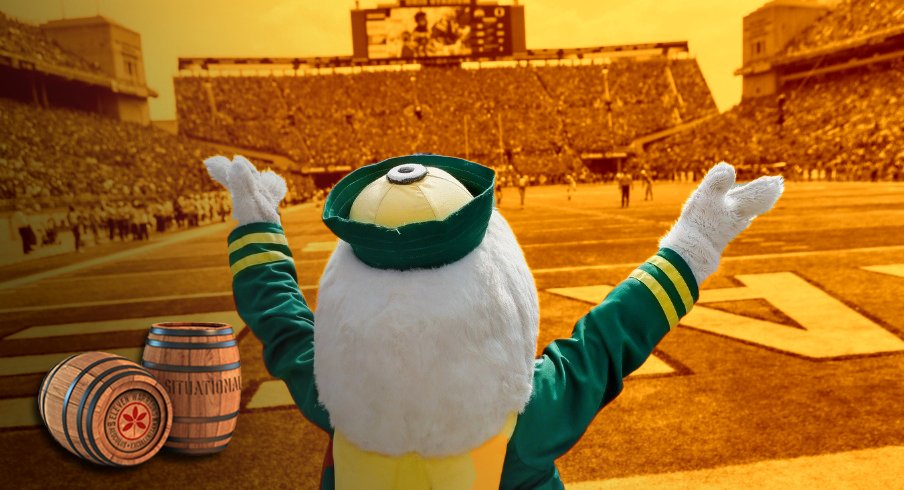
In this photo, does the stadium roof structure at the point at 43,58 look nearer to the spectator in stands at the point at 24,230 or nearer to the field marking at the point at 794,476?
the spectator in stands at the point at 24,230

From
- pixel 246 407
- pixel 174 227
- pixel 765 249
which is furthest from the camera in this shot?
pixel 174 227

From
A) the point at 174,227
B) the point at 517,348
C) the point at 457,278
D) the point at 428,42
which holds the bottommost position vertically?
the point at 174,227

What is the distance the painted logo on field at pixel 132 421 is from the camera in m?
3.16

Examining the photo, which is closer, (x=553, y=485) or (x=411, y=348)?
(x=411, y=348)

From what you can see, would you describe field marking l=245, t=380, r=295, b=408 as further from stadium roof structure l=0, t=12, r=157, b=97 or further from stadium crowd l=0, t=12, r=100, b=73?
stadium crowd l=0, t=12, r=100, b=73

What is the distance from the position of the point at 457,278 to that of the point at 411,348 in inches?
6.8

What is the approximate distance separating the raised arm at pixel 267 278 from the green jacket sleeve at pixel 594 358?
2.08ft

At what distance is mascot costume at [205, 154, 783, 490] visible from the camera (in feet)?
4.51

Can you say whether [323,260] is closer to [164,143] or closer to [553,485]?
[553,485]

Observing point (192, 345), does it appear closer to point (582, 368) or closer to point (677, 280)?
point (582, 368)

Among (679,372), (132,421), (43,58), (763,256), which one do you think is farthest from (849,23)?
(132,421)

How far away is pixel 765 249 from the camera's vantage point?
9336 mm

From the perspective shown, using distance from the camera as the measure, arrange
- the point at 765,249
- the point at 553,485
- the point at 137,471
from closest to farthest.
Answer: the point at 553,485, the point at 137,471, the point at 765,249

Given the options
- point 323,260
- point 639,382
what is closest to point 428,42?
point 323,260
